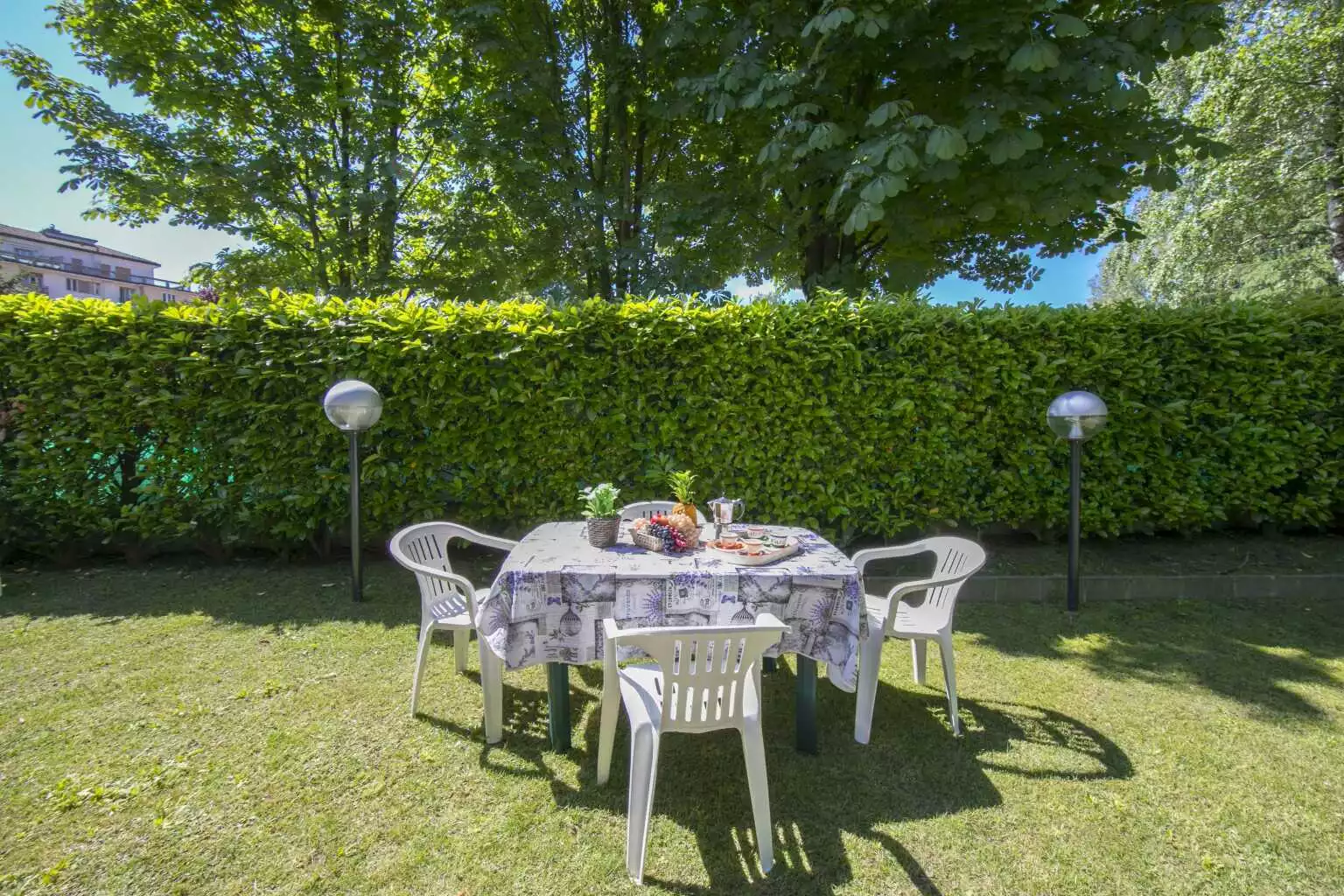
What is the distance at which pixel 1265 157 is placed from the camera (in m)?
12.0

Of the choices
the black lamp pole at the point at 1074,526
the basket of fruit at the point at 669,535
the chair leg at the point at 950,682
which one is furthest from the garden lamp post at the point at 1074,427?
the basket of fruit at the point at 669,535

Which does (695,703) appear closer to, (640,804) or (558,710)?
(640,804)

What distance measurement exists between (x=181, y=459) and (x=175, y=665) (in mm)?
2549

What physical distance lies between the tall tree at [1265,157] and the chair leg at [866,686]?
35.2 feet

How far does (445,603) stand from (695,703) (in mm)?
1789

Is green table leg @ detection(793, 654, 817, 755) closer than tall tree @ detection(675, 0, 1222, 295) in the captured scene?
Yes

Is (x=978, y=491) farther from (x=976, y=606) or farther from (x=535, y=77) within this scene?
(x=535, y=77)

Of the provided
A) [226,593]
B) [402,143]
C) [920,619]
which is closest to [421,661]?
[920,619]

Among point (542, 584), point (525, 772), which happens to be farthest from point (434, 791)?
point (542, 584)

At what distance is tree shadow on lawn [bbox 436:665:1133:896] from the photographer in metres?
2.11

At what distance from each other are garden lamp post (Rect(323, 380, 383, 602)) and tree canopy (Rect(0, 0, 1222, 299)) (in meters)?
2.39

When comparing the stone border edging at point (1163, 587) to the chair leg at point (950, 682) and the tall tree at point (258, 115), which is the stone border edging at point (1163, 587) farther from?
the tall tree at point (258, 115)

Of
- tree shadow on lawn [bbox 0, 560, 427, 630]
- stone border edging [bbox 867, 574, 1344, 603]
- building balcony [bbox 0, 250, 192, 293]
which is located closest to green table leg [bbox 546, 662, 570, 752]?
tree shadow on lawn [bbox 0, 560, 427, 630]

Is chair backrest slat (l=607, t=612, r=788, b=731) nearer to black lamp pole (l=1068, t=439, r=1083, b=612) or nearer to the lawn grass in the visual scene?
the lawn grass
